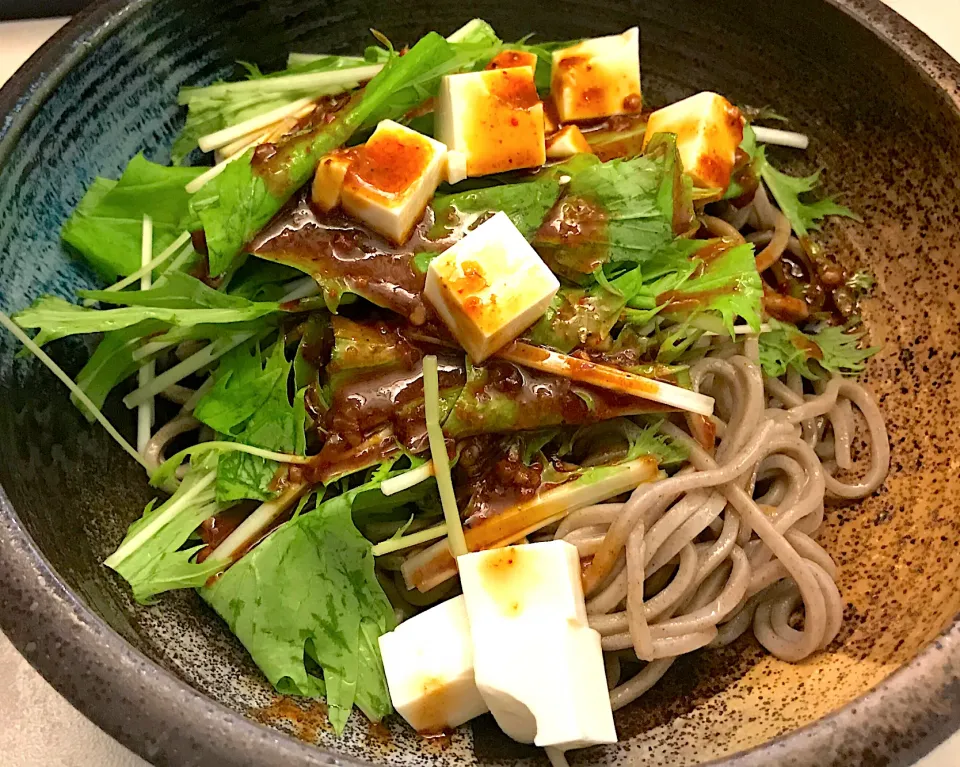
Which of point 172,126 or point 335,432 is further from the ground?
point 172,126

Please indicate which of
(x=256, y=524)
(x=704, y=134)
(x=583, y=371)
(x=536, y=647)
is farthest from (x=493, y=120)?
(x=536, y=647)

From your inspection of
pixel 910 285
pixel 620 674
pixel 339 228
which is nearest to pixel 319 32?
pixel 339 228

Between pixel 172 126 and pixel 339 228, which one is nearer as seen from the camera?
pixel 339 228

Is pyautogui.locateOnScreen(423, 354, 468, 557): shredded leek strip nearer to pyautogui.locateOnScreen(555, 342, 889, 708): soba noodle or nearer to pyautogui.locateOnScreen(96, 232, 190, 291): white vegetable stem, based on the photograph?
pyautogui.locateOnScreen(555, 342, 889, 708): soba noodle

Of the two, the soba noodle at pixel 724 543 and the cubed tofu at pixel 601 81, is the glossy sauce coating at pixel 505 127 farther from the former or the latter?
the soba noodle at pixel 724 543

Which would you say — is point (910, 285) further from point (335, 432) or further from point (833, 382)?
point (335, 432)

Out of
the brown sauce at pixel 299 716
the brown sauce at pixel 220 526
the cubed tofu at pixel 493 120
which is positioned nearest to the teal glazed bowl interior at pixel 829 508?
the brown sauce at pixel 299 716
